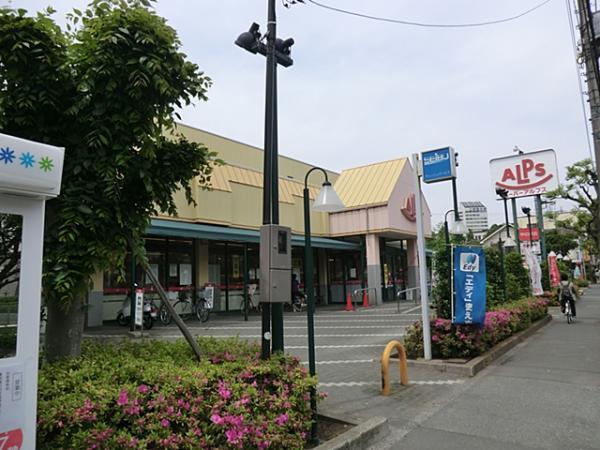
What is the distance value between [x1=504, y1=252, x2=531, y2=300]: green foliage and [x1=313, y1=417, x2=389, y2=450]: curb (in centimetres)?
1130

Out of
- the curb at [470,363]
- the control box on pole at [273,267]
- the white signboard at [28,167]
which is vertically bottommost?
the curb at [470,363]

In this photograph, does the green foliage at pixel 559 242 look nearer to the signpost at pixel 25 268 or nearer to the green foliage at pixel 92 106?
the green foliage at pixel 92 106

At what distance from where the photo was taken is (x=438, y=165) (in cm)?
873

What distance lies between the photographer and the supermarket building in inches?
637

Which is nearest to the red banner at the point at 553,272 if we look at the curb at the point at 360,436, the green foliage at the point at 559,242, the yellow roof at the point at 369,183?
the yellow roof at the point at 369,183

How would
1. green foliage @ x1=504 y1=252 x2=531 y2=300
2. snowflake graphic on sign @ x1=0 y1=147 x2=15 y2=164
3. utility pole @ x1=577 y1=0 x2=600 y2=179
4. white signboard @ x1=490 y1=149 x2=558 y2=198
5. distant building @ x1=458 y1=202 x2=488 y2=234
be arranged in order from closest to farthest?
snowflake graphic on sign @ x1=0 y1=147 x2=15 y2=164 → utility pole @ x1=577 y1=0 x2=600 y2=179 → green foliage @ x1=504 y1=252 x2=531 y2=300 → white signboard @ x1=490 y1=149 x2=558 y2=198 → distant building @ x1=458 y1=202 x2=488 y2=234

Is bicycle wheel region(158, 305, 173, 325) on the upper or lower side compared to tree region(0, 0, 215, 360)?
lower

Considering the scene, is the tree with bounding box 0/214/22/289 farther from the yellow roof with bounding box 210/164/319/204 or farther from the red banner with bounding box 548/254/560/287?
the red banner with bounding box 548/254/560/287

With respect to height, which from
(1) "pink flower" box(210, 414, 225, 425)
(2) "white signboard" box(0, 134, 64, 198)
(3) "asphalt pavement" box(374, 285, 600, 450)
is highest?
(2) "white signboard" box(0, 134, 64, 198)

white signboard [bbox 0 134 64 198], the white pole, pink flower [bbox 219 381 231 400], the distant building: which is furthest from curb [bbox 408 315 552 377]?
the distant building

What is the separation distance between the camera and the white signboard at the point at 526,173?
18719 mm

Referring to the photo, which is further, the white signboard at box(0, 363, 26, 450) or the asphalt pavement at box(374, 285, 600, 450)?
the asphalt pavement at box(374, 285, 600, 450)

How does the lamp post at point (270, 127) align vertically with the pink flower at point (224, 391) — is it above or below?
above

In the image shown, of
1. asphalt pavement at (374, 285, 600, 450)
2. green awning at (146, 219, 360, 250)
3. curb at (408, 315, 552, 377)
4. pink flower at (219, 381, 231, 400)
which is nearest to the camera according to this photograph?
pink flower at (219, 381, 231, 400)
